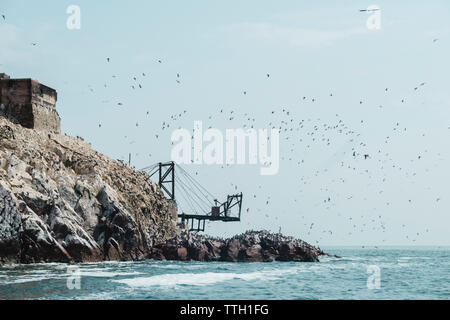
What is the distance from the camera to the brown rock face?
188ft

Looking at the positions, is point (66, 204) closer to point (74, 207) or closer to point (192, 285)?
point (74, 207)

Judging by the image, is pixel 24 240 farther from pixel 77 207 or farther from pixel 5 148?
pixel 5 148

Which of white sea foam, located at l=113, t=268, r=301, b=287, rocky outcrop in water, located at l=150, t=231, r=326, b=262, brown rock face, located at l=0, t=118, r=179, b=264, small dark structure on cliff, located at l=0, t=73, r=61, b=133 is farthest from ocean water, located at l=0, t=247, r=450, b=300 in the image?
small dark structure on cliff, located at l=0, t=73, r=61, b=133

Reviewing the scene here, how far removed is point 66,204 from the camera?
6328 cm

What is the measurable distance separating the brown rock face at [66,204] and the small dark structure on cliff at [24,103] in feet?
8.00

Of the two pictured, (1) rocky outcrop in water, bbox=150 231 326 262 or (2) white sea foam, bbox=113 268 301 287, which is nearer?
(2) white sea foam, bbox=113 268 301 287

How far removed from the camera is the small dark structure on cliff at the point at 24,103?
249 feet

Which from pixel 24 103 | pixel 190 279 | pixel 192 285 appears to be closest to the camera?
pixel 192 285

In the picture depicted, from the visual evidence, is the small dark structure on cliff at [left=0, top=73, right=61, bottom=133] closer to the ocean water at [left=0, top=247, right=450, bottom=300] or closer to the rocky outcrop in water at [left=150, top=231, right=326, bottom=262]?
the rocky outcrop in water at [left=150, top=231, right=326, bottom=262]

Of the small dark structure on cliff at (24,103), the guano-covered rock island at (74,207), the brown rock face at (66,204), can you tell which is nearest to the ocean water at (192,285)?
the brown rock face at (66,204)

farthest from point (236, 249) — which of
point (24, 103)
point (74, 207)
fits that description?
point (24, 103)

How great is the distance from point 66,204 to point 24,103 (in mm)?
19794

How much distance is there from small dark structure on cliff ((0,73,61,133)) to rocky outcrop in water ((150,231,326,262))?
72.4ft
